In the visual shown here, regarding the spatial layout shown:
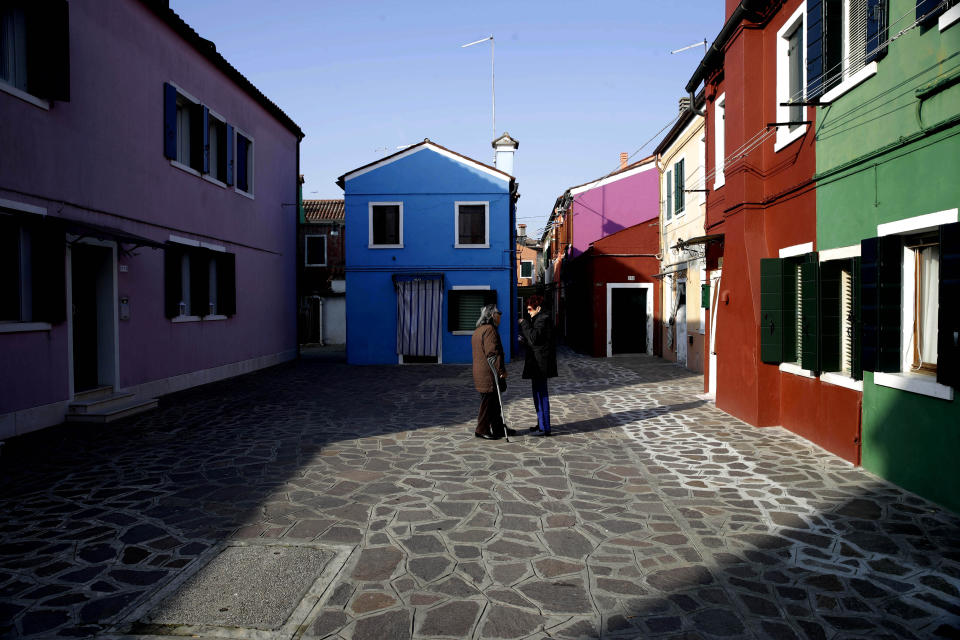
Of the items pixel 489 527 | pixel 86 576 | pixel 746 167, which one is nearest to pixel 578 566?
pixel 489 527

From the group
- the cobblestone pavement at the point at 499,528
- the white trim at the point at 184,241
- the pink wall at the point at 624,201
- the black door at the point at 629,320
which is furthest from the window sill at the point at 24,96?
the pink wall at the point at 624,201

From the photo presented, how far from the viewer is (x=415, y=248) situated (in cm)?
1886

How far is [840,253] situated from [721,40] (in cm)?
461

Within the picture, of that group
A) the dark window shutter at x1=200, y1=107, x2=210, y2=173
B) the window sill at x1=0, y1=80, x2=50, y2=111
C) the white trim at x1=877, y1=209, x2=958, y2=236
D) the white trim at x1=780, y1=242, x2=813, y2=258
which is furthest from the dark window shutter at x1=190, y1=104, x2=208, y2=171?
the white trim at x1=877, y1=209, x2=958, y2=236

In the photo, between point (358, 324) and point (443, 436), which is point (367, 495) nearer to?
point (443, 436)

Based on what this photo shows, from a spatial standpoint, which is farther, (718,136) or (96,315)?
(718,136)

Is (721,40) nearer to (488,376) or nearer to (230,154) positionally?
(488,376)

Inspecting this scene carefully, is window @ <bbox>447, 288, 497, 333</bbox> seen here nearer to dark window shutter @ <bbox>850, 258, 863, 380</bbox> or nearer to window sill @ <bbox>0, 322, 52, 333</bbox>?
window sill @ <bbox>0, 322, 52, 333</bbox>

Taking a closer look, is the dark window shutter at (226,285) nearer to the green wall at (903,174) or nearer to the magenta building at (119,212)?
the magenta building at (119,212)

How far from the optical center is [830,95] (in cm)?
659

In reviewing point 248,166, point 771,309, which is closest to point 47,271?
point 248,166

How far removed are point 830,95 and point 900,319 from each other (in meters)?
2.61

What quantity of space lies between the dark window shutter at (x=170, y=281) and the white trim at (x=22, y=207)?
3.18 m

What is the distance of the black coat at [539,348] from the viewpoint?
309 inches
